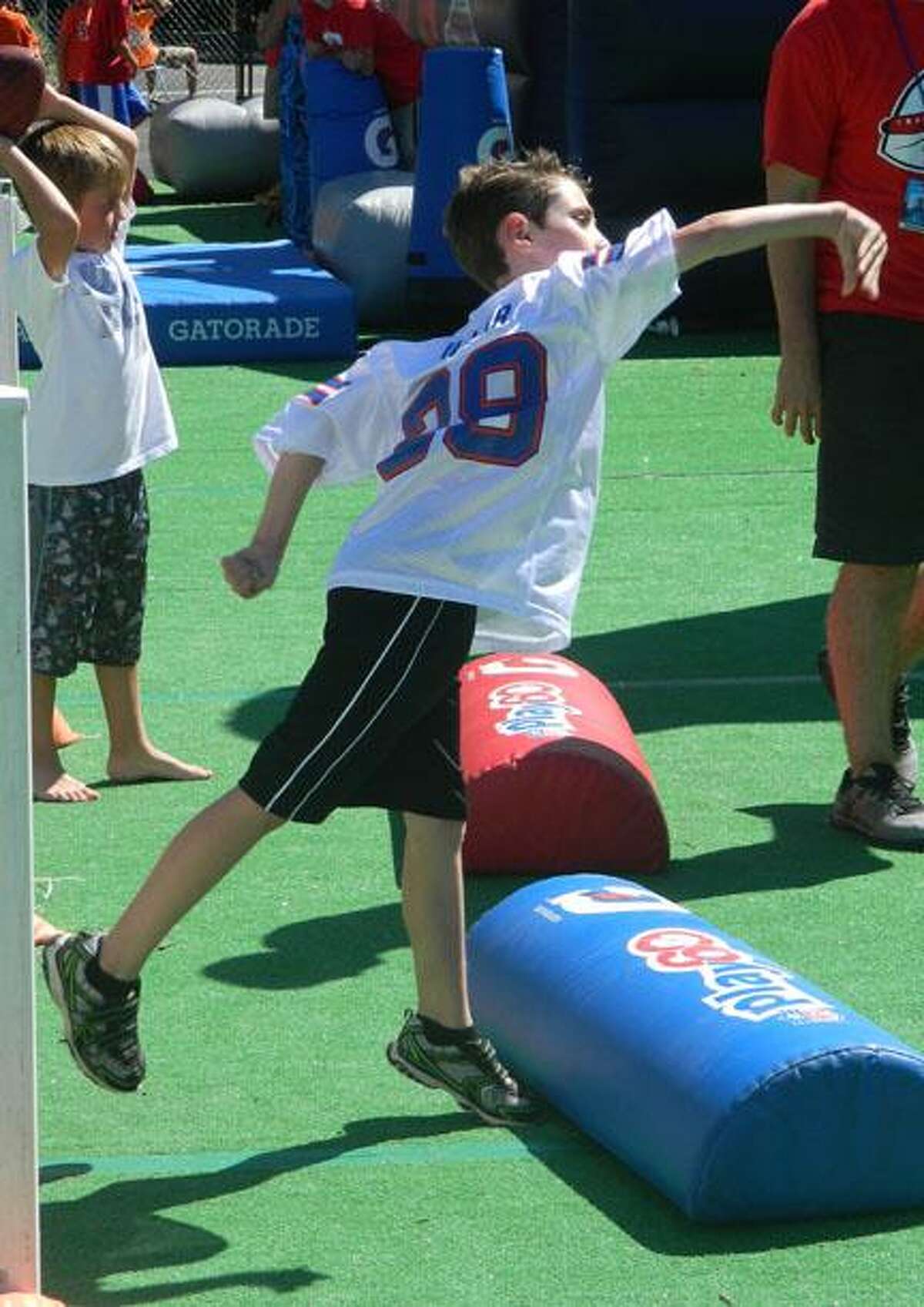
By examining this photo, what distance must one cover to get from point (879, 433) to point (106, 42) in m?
14.0

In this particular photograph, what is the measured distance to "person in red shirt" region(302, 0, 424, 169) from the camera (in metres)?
16.0

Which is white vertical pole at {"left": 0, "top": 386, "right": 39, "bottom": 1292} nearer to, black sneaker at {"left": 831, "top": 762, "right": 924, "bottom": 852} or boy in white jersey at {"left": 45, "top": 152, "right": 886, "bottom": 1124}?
boy in white jersey at {"left": 45, "top": 152, "right": 886, "bottom": 1124}

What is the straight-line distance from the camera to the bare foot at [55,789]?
21.0ft

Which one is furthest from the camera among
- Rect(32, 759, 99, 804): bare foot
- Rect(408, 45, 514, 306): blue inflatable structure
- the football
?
Rect(408, 45, 514, 306): blue inflatable structure

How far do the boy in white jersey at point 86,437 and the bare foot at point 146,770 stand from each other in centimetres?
12

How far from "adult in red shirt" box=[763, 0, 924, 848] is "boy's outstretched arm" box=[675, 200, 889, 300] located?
5.23ft

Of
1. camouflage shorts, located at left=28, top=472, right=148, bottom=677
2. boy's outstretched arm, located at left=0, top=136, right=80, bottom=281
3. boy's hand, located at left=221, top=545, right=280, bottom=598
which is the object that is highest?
boy's outstretched arm, located at left=0, top=136, right=80, bottom=281

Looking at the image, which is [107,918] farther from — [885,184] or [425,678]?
[885,184]

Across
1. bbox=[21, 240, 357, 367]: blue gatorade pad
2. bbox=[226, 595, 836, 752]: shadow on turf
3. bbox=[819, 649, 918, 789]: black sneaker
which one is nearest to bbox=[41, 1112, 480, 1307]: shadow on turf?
bbox=[819, 649, 918, 789]: black sneaker

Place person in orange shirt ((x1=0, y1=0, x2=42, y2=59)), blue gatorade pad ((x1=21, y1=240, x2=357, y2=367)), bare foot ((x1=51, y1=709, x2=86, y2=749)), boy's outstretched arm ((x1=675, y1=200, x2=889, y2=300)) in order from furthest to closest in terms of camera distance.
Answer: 1. blue gatorade pad ((x1=21, y1=240, x2=357, y2=367))
2. person in orange shirt ((x1=0, y1=0, x2=42, y2=59))
3. bare foot ((x1=51, y1=709, x2=86, y2=749))
4. boy's outstretched arm ((x1=675, y1=200, x2=889, y2=300))

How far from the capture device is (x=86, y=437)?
625 cm

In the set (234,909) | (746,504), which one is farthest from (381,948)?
(746,504)

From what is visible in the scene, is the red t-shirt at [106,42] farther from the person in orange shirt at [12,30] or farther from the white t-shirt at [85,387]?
the white t-shirt at [85,387]

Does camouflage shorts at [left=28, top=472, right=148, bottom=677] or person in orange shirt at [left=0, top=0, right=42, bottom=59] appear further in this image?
person in orange shirt at [left=0, top=0, right=42, bottom=59]
